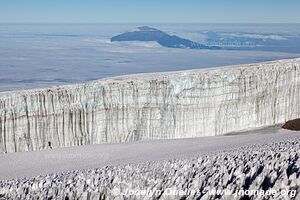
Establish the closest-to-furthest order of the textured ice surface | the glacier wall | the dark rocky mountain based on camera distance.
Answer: the textured ice surface → the glacier wall → the dark rocky mountain

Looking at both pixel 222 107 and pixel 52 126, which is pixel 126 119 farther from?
pixel 222 107

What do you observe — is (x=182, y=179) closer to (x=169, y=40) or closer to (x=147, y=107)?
(x=147, y=107)

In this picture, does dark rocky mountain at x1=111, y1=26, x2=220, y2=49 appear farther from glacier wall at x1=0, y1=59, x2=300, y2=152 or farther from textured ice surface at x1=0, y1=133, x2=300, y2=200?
textured ice surface at x1=0, y1=133, x2=300, y2=200

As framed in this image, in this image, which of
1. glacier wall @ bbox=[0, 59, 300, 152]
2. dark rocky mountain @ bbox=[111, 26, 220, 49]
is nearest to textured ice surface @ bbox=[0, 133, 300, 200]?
glacier wall @ bbox=[0, 59, 300, 152]

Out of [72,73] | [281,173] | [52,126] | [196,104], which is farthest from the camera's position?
[72,73]

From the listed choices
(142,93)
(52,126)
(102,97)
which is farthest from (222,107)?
(52,126)

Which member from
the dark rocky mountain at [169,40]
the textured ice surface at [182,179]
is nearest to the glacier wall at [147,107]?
the textured ice surface at [182,179]

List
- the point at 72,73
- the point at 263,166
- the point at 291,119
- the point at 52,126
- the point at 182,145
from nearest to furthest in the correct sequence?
the point at 263,166, the point at 182,145, the point at 52,126, the point at 291,119, the point at 72,73
